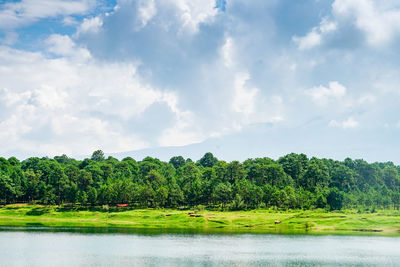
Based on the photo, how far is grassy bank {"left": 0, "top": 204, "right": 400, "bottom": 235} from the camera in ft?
452

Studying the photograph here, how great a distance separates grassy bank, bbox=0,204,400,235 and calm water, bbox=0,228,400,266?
25487 mm

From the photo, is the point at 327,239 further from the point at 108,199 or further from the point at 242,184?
the point at 108,199

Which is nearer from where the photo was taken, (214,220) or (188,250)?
(188,250)

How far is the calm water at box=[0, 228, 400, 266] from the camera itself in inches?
2874

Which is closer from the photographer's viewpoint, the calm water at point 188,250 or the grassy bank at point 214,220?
the calm water at point 188,250

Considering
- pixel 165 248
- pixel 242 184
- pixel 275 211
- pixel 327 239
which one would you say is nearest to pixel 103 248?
pixel 165 248

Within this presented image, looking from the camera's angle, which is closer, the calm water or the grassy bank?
the calm water

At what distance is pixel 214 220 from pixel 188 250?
6679 cm

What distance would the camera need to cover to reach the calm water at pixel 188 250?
73.0 meters

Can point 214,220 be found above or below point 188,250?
above

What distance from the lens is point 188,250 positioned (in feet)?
278

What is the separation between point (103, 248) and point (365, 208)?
129 meters

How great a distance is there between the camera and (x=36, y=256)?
73938 mm

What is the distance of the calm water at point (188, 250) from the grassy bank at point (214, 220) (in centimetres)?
2549
